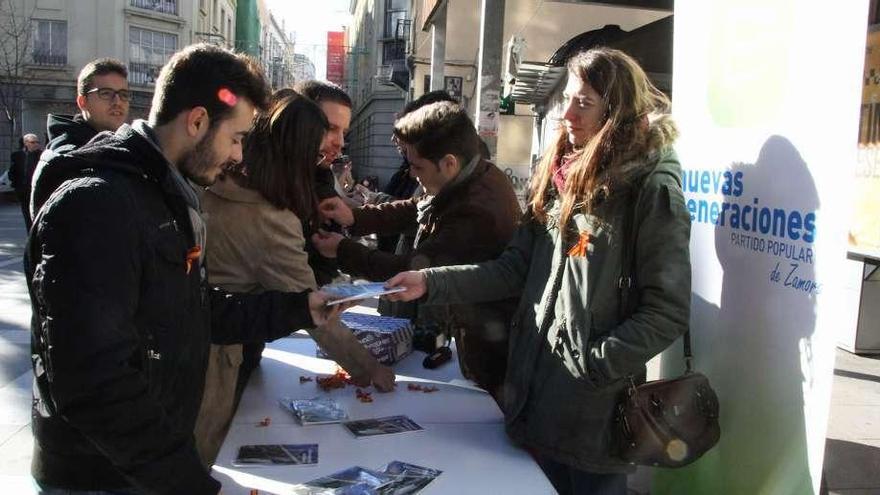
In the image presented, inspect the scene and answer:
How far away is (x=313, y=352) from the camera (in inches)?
119

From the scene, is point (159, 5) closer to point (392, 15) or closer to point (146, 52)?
point (146, 52)

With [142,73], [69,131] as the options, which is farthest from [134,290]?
[142,73]

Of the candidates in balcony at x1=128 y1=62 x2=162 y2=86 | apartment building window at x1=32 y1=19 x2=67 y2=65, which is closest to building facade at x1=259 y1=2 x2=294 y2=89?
balcony at x1=128 y1=62 x2=162 y2=86

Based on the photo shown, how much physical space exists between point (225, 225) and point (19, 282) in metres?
7.51

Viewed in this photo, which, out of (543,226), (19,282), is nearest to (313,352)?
(543,226)

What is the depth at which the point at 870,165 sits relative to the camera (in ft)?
17.5

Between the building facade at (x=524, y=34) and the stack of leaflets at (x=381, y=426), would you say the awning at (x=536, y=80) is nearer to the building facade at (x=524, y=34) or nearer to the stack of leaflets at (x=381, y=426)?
the building facade at (x=524, y=34)

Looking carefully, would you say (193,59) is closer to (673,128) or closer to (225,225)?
(225,225)

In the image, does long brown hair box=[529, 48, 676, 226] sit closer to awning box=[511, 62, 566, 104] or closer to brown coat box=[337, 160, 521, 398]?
brown coat box=[337, 160, 521, 398]

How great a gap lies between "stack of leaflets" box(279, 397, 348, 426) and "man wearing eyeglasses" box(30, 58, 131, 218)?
2.35 metres

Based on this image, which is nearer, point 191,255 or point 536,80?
point 191,255

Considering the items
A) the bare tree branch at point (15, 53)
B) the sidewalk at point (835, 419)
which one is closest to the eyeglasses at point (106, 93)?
the sidewalk at point (835, 419)

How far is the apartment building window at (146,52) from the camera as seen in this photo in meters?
31.8

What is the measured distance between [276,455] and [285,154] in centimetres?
94
